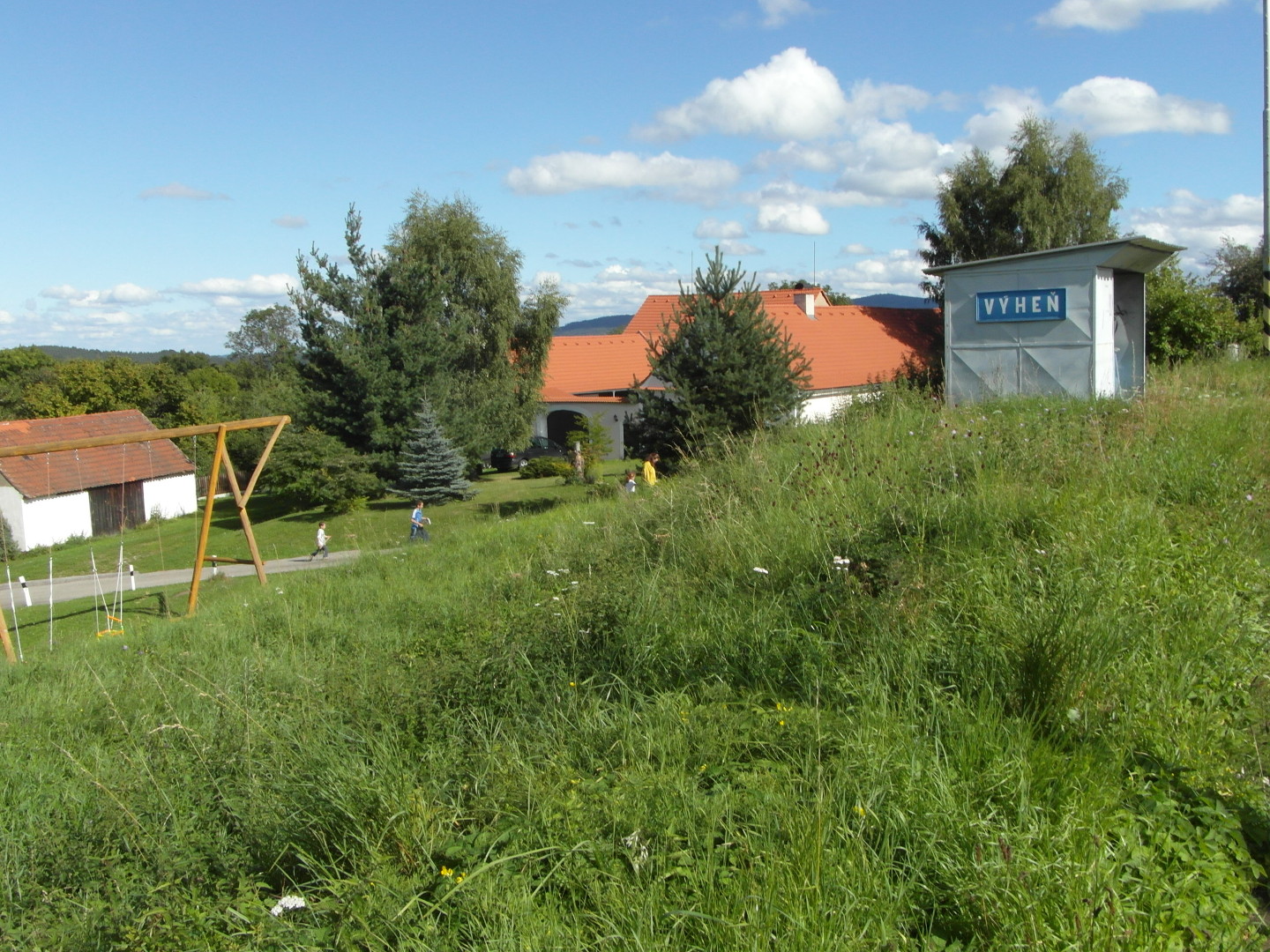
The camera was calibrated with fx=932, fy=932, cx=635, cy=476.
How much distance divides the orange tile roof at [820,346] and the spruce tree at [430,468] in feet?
35.8

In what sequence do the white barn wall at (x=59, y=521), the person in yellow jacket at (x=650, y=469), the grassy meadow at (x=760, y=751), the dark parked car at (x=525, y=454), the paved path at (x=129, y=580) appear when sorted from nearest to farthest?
1. the grassy meadow at (x=760, y=751)
2. the person in yellow jacket at (x=650, y=469)
3. the paved path at (x=129, y=580)
4. the white barn wall at (x=59, y=521)
5. the dark parked car at (x=525, y=454)

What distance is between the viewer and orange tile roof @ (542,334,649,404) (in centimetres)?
4894

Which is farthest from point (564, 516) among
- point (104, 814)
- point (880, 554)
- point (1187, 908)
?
point (1187, 908)

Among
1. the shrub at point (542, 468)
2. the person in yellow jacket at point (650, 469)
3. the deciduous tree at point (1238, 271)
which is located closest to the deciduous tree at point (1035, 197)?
the deciduous tree at point (1238, 271)

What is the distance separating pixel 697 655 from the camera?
190 inches

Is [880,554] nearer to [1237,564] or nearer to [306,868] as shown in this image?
[1237,564]

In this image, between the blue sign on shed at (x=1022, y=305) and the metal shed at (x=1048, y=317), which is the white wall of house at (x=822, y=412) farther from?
the blue sign on shed at (x=1022, y=305)

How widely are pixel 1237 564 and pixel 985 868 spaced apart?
11.0 feet

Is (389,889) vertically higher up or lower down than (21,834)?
higher up

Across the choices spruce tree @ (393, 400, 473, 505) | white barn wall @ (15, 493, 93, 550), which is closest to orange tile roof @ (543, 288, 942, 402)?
spruce tree @ (393, 400, 473, 505)

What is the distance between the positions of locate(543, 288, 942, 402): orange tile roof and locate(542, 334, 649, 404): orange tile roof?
0.16 feet

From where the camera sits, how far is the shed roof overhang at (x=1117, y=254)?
15461 millimetres

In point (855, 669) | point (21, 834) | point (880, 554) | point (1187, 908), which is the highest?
point (880, 554)

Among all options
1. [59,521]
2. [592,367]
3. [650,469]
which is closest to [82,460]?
[59,521]
